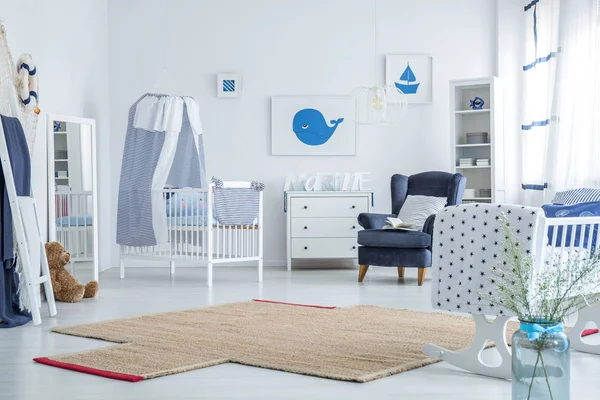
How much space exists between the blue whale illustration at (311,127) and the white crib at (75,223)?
2.28 m

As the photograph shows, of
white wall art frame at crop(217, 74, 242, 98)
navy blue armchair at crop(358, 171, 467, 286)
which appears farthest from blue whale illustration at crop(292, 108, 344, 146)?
navy blue armchair at crop(358, 171, 467, 286)

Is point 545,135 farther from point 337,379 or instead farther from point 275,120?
point 337,379

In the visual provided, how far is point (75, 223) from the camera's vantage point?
6.03 metres

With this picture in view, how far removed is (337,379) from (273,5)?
525 cm

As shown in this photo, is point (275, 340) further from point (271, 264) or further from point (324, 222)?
point (271, 264)

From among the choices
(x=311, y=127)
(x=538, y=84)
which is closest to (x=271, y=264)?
(x=311, y=127)

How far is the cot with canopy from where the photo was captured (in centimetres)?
637

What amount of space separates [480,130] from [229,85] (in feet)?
7.61

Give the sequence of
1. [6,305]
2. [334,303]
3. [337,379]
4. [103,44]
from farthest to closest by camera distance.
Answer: [103,44], [334,303], [6,305], [337,379]

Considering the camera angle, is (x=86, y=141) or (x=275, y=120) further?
(x=275, y=120)

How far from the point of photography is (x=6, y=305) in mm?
4516

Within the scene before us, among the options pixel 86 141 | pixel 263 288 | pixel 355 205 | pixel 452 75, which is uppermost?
pixel 452 75

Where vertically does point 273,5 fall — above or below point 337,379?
above

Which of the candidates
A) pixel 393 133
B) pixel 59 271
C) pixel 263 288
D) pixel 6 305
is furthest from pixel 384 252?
pixel 6 305
